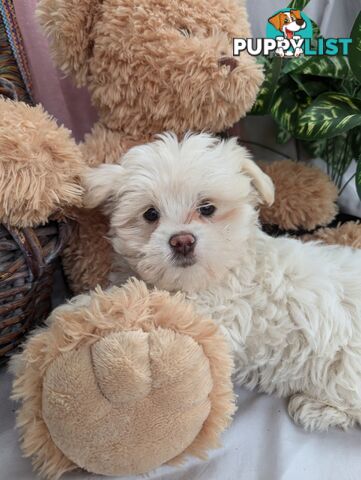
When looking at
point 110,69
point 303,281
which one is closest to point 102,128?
point 110,69

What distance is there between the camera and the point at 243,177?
832 mm

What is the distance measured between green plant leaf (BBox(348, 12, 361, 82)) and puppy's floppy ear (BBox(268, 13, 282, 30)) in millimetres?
196

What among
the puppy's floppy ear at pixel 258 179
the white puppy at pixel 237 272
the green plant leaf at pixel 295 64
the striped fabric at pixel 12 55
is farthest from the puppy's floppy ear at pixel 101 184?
the green plant leaf at pixel 295 64

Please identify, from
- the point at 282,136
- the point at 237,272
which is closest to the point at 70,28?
the point at 237,272

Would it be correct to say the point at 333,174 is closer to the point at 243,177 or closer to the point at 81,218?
the point at 243,177

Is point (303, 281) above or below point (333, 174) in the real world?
above

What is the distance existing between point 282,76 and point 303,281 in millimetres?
640

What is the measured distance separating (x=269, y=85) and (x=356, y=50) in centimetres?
→ 20

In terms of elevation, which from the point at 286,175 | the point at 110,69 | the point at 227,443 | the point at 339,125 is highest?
the point at 110,69

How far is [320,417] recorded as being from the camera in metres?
0.81

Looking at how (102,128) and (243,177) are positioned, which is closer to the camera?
(243,177)

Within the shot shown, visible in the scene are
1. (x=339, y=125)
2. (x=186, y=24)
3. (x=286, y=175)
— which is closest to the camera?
(x=186, y=24)

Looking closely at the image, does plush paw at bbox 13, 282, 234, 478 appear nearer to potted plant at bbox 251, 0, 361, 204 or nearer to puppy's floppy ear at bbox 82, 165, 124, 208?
puppy's floppy ear at bbox 82, 165, 124, 208

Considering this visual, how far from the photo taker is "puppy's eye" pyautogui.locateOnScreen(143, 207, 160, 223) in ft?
2.60
